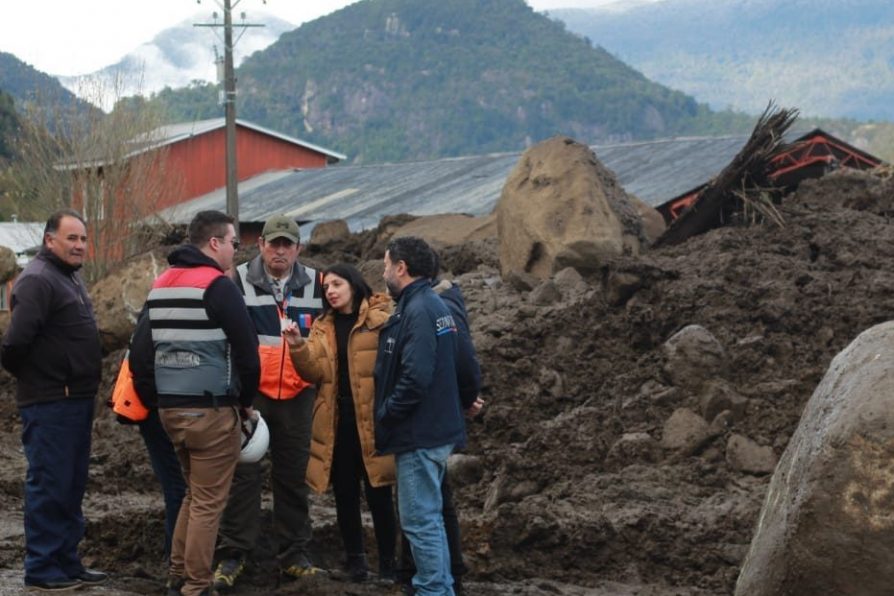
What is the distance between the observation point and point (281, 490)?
7531 mm

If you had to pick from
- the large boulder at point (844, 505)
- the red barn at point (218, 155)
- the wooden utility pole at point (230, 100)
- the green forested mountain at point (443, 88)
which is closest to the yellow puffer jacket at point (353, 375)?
the large boulder at point (844, 505)

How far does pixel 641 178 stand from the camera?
2802cm

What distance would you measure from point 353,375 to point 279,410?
0.46 m

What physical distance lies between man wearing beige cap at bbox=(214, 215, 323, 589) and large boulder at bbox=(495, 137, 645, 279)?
23.8 ft

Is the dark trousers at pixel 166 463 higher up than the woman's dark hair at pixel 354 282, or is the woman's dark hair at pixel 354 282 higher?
the woman's dark hair at pixel 354 282

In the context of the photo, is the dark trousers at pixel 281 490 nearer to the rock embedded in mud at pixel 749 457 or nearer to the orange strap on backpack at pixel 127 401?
the orange strap on backpack at pixel 127 401

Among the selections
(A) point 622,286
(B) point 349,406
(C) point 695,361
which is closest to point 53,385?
(B) point 349,406

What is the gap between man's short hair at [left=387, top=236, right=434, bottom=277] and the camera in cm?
688

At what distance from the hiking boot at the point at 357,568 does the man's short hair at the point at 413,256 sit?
1.70 meters

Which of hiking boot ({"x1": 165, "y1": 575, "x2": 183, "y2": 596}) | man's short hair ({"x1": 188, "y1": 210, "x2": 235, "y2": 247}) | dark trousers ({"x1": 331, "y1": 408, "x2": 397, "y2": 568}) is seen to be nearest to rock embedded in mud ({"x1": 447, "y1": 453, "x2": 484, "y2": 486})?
dark trousers ({"x1": 331, "y1": 408, "x2": 397, "y2": 568})

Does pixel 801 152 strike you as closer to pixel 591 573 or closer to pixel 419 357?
pixel 591 573

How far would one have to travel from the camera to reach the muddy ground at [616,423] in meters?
8.43

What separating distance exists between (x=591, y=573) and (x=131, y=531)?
2770 millimetres

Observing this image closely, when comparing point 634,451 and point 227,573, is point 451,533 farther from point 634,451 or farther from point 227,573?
point 634,451
